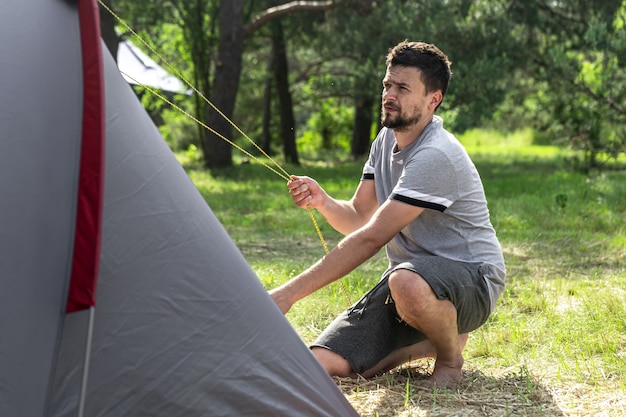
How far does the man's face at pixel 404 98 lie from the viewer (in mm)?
3574

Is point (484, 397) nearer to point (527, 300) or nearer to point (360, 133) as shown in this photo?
point (527, 300)

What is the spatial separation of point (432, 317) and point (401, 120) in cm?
82

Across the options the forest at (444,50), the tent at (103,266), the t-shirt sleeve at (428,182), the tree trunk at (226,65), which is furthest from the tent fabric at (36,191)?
the tree trunk at (226,65)

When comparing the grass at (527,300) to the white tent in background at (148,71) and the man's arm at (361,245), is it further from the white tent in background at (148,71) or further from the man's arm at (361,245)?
the white tent in background at (148,71)

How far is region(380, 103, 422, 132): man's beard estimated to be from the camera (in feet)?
11.7

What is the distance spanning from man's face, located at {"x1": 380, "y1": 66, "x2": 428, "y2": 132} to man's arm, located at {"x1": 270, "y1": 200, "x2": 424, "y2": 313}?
39 centimetres

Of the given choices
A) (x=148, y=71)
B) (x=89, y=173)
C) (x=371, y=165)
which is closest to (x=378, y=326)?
(x=371, y=165)

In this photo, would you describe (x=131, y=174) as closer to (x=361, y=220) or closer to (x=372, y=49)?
(x=361, y=220)

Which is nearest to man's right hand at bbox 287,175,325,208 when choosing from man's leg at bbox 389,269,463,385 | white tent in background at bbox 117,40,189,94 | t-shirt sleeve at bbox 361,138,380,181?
t-shirt sleeve at bbox 361,138,380,181

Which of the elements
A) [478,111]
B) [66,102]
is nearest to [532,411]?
[66,102]

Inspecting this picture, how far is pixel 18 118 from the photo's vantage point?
261 centimetres

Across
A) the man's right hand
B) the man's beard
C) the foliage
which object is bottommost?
the foliage

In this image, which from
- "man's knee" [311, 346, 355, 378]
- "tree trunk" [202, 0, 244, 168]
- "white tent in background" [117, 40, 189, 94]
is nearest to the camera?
"man's knee" [311, 346, 355, 378]

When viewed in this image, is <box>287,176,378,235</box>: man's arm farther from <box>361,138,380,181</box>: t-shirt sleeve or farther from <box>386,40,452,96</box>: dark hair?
<box>386,40,452,96</box>: dark hair
